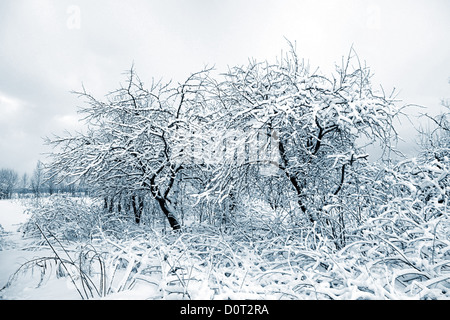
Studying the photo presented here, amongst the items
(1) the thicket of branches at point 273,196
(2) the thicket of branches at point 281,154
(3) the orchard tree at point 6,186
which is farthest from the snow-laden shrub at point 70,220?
(3) the orchard tree at point 6,186

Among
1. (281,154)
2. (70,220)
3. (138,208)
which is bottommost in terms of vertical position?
(70,220)

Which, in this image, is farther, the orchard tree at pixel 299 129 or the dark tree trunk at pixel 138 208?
the dark tree trunk at pixel 138 208

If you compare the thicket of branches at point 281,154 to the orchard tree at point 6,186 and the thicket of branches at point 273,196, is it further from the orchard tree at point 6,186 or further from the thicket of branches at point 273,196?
the orchard tree at point 6,186

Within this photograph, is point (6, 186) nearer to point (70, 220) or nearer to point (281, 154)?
point (70, 220)

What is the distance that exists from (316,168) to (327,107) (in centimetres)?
142

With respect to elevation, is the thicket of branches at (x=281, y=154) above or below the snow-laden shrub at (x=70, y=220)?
above

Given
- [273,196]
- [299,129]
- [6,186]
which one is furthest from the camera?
[6,186]

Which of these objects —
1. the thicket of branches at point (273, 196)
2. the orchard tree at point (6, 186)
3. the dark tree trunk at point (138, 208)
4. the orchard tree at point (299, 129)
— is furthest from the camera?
the orchard tree at point (6, 186)

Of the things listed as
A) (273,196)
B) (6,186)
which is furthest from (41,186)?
(6,186)

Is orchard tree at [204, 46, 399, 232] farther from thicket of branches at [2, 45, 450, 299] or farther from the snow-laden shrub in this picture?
the snow-laden shrub

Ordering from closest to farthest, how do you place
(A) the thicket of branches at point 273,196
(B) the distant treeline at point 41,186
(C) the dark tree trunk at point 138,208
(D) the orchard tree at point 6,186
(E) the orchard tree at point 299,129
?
1. (A) the thicket of branches at point 273,196
2. (E) the orchard tree at point 299,129
3. (B) the distant treeline at point 41,186
4. (C) the dark tree trunk at point 138,208
5. (D) the orchard tree at point 6,186
